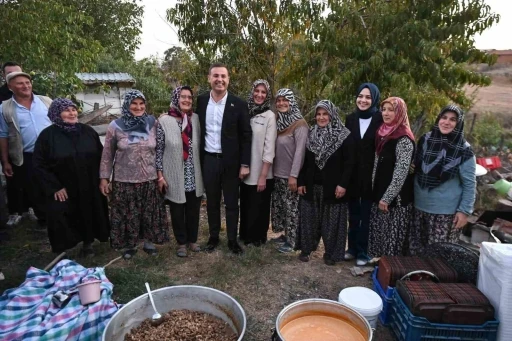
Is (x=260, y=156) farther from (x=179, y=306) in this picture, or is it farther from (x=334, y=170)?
(x=179, y=306)

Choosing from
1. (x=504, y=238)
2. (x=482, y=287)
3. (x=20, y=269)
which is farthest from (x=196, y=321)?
(x=504, y=238)

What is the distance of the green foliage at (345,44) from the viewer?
358cm

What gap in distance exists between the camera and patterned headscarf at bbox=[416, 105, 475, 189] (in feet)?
8.74

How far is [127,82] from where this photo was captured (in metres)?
12.8

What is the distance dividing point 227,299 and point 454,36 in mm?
3572

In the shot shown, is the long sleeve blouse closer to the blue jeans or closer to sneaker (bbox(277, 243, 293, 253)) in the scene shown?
sneaker (bbox(277, 243, 293, 253))

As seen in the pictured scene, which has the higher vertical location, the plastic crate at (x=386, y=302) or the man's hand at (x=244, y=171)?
the man's hand at (x=244, y=171)

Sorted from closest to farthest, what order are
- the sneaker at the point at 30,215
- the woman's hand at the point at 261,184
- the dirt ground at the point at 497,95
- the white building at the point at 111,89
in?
the woman's hand at the point at 261,184 → the sneaker at the point at 30,215 → the dirt ground at the point at 497,95 → the white building at the point at 111,89

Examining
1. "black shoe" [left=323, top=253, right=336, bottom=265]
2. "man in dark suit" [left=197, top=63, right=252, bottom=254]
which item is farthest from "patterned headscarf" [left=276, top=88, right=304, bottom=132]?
"black shoe" [left=323, top=253, right=336, bottom=265]

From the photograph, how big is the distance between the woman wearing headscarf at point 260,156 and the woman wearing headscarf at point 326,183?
34 centimetres

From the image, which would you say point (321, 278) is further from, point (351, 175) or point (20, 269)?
point (20, 269)

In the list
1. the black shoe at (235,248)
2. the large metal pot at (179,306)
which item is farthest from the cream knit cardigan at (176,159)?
the large metal pot at (179,306)

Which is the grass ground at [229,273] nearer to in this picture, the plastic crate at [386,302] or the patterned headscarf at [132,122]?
the plastic crate at [386,302]

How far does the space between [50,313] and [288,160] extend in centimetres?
216
